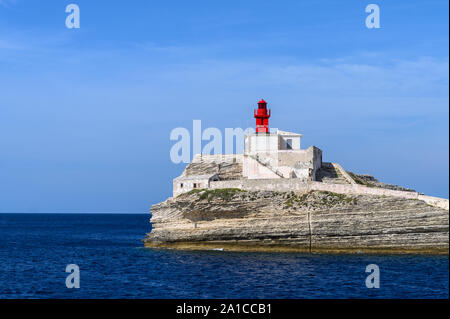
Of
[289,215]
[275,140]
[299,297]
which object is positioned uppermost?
[275,140]

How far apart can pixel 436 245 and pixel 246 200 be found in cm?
1506

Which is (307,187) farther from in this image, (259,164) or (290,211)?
(259,164)

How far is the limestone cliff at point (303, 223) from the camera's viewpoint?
42.7 meters

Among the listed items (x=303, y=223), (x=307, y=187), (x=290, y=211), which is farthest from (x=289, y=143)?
(x=303, y=223)

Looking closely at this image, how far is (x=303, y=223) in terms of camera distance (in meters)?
45.4

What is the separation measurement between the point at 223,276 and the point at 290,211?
12471 millimetres

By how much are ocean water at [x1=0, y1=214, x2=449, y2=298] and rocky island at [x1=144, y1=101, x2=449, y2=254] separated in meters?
1.78

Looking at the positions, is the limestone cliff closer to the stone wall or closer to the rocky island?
the rocky island

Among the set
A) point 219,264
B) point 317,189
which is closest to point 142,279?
point 219,264

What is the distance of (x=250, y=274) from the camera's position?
35.9 meters

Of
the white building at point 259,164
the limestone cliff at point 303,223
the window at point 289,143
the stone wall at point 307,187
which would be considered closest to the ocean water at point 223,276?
the limestone cliff at point 303,223
